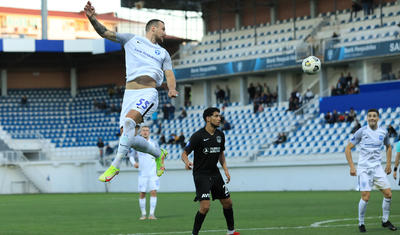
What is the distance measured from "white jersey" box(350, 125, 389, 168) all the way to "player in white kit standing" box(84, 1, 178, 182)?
447 centimetres

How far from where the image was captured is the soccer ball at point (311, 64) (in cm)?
1528

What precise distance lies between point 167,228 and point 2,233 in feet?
10.7

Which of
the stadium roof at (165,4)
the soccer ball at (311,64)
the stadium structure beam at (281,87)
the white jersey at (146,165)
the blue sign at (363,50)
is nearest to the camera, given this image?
the soccer ball at (311,64)

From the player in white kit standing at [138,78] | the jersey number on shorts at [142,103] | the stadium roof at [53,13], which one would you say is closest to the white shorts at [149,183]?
the player in white kit standing at [138,78]

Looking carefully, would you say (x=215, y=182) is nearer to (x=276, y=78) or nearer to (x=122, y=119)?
(x=122, y=119)

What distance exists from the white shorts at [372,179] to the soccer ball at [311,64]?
2.74m

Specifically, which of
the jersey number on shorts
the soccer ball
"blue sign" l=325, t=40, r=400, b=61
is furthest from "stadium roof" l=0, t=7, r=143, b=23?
the jersey number on shorts

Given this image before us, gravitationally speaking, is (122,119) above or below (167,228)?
above

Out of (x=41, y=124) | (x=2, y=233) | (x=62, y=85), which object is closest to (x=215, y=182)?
(x=2, y=233)

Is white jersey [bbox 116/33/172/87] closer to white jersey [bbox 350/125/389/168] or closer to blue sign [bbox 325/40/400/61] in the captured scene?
white jersey [bbox 350/125/389/168]

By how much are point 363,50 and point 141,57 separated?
27.7 m

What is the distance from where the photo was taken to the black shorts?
11.7 m

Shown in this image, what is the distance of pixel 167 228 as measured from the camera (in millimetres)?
14898

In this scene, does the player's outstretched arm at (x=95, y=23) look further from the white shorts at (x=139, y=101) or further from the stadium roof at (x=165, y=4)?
the stadium roof at (x=165, y=4)
